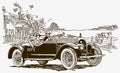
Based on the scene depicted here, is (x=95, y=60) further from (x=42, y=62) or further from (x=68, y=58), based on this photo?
(x=42, y=62)

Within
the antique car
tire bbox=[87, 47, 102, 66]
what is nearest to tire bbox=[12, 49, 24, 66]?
the antique car

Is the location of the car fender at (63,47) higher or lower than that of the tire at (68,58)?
higher

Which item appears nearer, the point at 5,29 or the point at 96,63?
the point at 96,63

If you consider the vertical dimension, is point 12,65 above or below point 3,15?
below

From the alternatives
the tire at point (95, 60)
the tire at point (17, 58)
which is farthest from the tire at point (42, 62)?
the tire at point (95, 60)

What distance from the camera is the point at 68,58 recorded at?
22.5 ft

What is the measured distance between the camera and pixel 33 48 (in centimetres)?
721

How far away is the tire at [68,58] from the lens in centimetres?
677

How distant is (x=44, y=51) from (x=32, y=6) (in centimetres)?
74

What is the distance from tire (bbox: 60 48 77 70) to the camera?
22.2 ft

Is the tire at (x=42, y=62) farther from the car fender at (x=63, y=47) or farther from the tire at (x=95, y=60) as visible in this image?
the tire at (x=95, y=60)

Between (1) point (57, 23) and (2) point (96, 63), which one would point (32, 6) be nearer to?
(1) point (57, 23)

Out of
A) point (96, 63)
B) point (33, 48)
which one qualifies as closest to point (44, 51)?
point (33, 48)

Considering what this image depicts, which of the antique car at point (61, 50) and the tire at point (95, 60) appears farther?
the tire at point (95, 60)
